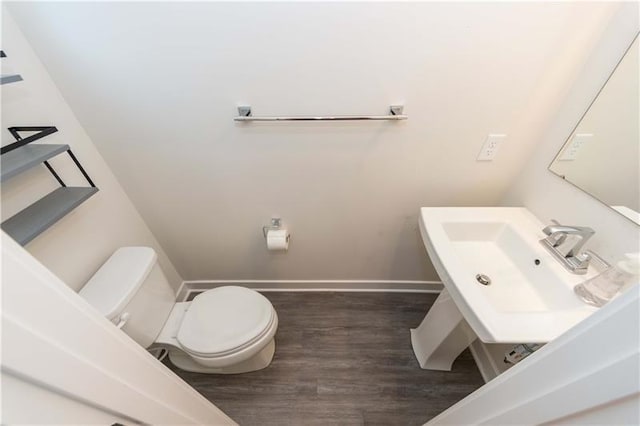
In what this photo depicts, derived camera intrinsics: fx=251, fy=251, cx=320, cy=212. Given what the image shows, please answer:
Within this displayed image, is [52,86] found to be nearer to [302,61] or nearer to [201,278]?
[302,61]

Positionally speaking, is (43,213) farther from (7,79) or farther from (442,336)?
(442,336)

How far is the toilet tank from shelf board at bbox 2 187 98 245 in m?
0.33

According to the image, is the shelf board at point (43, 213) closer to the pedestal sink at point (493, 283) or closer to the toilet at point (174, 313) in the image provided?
the toilet at point (174, 313)

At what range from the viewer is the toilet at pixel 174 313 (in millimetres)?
1020

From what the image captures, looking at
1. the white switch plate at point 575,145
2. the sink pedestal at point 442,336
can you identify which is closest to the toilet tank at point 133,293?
the sink pedestal at point 442,336

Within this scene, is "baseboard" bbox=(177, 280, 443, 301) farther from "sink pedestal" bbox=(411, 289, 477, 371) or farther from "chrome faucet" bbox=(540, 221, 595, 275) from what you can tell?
"chrome faucet" bbox=(540, 221, 595, 275)

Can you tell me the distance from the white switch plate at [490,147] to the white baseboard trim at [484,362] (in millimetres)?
1021

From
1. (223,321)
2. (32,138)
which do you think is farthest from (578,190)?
(32,138)

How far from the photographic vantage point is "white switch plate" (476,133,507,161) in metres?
1.09

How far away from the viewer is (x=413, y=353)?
148cm

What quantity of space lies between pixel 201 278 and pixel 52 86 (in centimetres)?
127

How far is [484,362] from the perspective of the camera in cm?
138

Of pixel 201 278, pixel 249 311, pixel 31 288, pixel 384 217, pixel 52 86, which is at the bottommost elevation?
pixel 201 278

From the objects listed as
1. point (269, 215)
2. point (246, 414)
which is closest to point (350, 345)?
point (246, 414)
